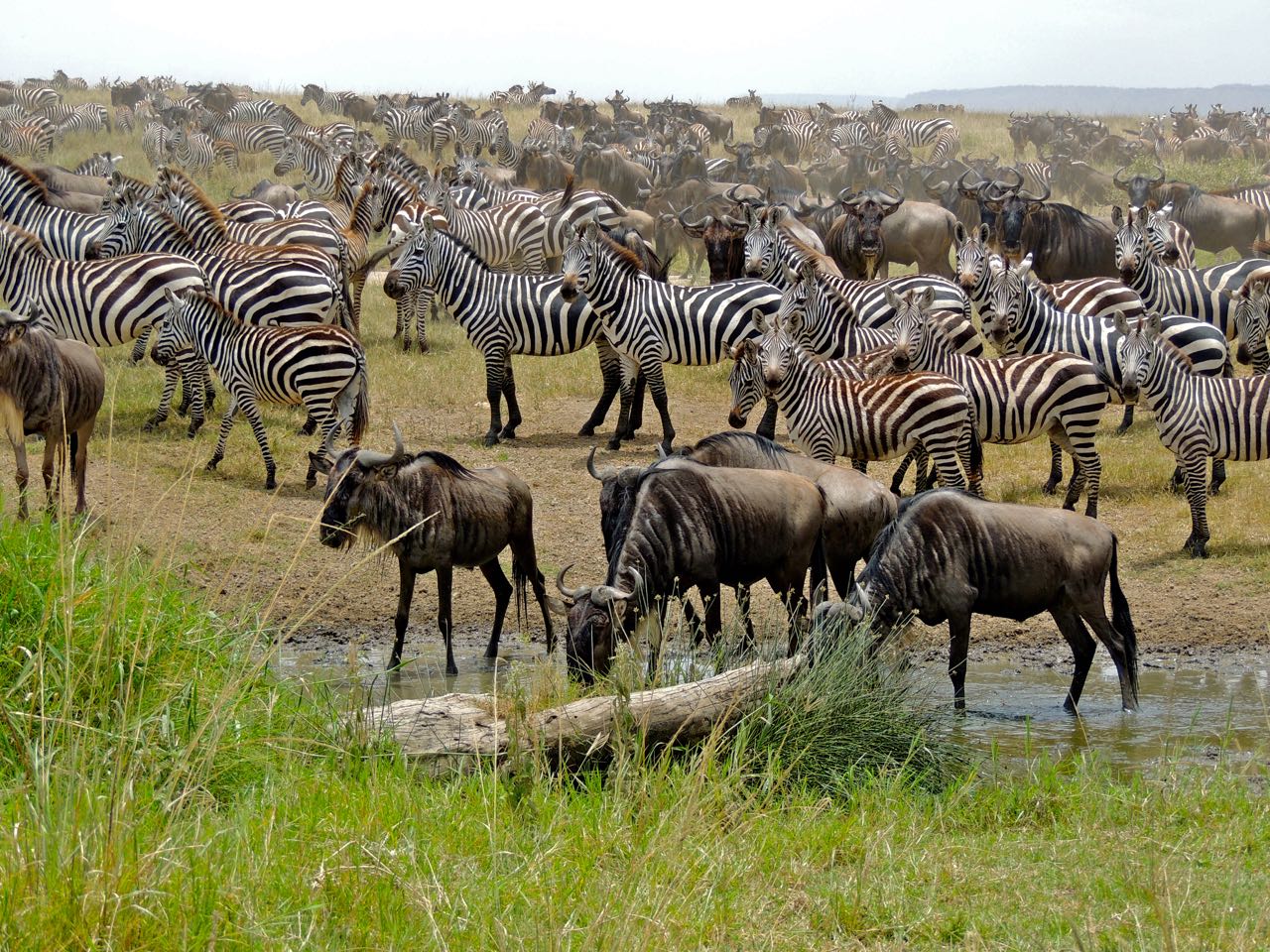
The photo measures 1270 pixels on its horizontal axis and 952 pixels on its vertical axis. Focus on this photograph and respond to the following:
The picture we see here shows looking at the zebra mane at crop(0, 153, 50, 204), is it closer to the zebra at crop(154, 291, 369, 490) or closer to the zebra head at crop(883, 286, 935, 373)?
the zebra at crop(154, 291, 369, 490)

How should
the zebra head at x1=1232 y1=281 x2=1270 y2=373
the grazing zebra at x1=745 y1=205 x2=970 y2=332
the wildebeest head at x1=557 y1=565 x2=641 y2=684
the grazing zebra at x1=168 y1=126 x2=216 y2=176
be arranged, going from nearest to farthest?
the wildebeest head at x1=557 y1=565 x2=641 y2=684, the zebra head at x1=1232 y1=281 x2=1270 y2=373, the grazing zebra at x1=745 y1=205 x2=970 y2=332, the grazing zebra at x1=168 y1=126 x2=216 y2=176

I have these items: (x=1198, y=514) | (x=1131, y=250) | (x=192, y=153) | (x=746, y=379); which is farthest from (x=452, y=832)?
(x=192, y=153)

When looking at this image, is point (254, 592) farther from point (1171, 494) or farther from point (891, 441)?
point (1171, 494)

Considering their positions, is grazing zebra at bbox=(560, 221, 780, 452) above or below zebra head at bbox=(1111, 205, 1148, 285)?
below

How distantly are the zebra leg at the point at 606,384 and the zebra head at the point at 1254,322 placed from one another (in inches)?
209

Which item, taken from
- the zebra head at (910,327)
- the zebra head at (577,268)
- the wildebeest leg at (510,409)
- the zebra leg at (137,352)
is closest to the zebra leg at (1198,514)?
the zebra head at (910,327)

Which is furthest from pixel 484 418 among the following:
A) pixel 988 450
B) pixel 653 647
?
pixel 653 647

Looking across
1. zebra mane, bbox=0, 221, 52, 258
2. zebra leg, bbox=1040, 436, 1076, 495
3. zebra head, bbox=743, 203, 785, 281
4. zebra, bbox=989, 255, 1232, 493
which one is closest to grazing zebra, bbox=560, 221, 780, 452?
zebra head, bbox=743, 203, 785, 281

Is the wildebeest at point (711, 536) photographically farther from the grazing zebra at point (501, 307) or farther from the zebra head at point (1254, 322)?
the zebra head at point (1254, 322)

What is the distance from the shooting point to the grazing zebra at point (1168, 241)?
16109 mm

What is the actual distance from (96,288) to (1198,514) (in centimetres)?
900

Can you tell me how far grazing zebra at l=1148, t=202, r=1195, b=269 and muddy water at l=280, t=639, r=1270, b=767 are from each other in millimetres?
8162

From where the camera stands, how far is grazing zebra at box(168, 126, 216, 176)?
1187 inches

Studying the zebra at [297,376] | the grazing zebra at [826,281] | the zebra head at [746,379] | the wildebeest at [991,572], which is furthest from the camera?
the grazing zebra at [826,281]
